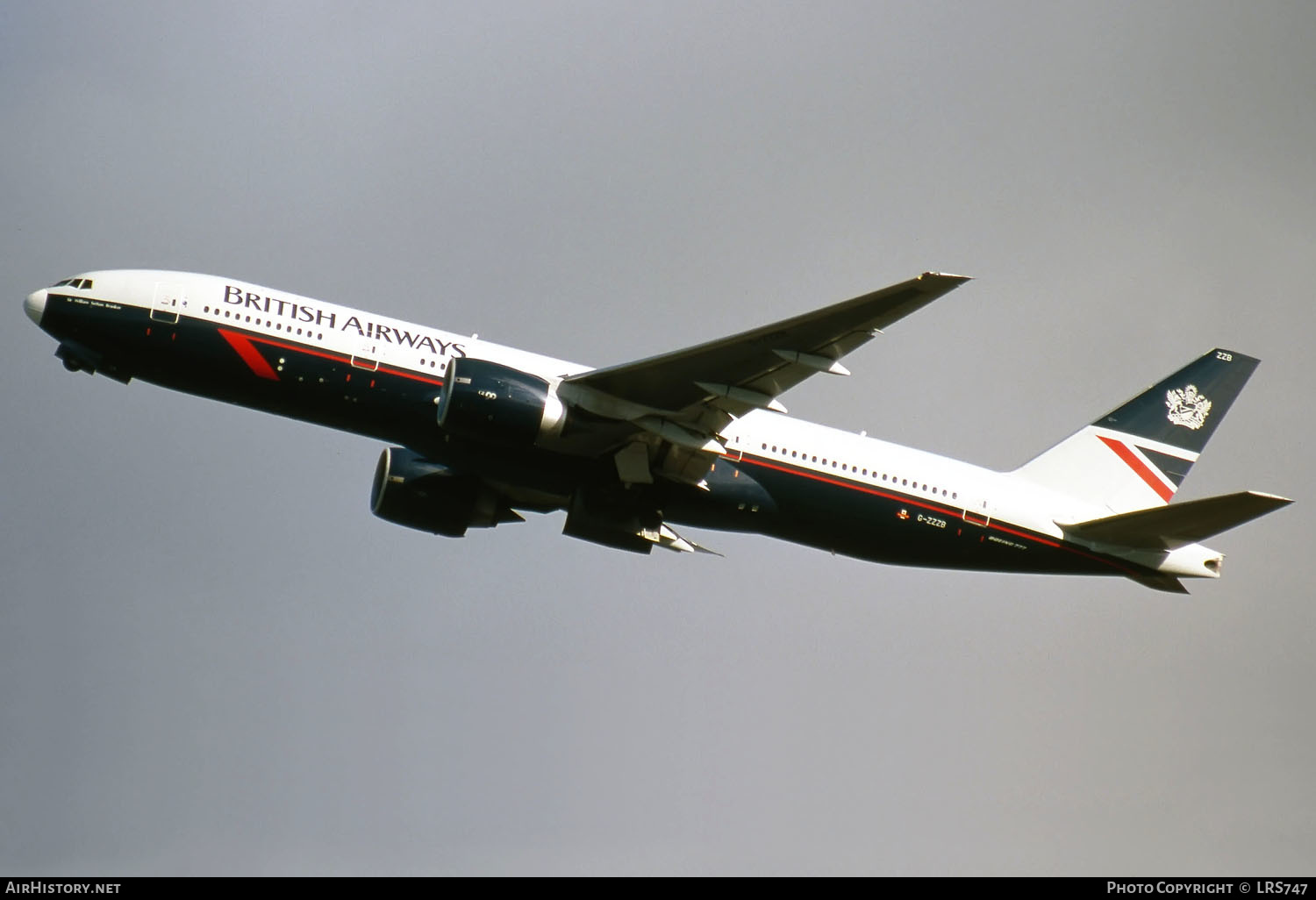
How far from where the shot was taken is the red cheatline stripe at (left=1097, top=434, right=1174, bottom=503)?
42.7m

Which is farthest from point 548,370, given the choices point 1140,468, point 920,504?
point 1140,468

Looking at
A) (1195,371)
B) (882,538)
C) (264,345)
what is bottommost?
(882,538)

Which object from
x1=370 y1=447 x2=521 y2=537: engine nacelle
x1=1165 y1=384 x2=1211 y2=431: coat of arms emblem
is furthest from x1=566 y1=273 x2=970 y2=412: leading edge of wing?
x1=1165 y1=384 x2=1211 y2=431: coat of arms emblem

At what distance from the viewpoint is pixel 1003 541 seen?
39.2 metres

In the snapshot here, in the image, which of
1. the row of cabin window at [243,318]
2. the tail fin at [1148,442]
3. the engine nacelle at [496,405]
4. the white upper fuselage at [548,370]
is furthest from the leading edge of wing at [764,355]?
the tail fin at [1148,442]

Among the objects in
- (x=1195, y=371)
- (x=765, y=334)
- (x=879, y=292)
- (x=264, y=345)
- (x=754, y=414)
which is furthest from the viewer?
(x=1195, y=371)

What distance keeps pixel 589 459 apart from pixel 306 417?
677 centimetres

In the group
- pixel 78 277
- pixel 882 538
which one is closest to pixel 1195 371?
pixel 882 538

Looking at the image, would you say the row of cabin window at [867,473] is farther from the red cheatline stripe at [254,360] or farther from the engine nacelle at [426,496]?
the red cheatline stripe at [254,360]

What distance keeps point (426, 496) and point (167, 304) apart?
26.6 ft

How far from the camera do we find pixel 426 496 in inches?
1554

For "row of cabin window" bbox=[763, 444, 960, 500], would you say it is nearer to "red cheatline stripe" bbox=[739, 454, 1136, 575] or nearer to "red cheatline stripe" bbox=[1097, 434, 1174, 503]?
"red cheatline stripe" bbox=[739, 454, 1136, 575]

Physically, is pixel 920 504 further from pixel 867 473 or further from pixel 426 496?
pixel 426 496
